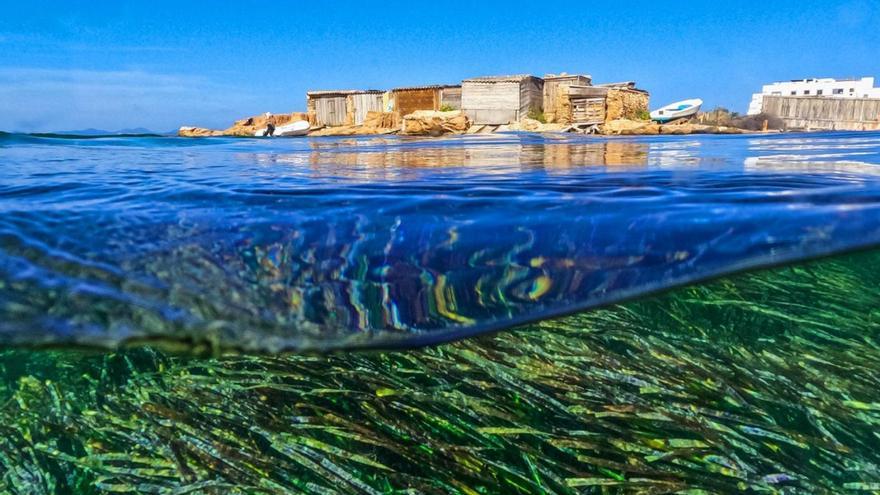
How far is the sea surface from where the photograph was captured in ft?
7.35

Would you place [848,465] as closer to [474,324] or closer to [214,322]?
[474,324]

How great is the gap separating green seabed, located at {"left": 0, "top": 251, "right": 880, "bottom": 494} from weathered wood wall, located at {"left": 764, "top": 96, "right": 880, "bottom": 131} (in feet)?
128

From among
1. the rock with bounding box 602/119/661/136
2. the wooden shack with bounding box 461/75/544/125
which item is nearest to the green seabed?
the rock with bounding box 602/119/661/136

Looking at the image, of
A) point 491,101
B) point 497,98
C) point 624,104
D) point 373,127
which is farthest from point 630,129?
point 373,127

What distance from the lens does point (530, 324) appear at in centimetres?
278

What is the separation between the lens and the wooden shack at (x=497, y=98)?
33656 mm

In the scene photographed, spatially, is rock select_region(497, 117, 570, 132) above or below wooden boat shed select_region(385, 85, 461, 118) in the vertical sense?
below

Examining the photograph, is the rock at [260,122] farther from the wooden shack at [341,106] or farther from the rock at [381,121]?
the rock at [381,121]

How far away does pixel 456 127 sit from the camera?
26.1m

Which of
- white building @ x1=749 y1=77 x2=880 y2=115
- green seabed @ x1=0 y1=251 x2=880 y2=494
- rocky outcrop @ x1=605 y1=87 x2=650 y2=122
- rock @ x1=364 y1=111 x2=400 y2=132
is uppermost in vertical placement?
white building @ x1=749 y1=77 x2=880 y2=115

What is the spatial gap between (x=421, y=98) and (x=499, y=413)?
36985 millimetres

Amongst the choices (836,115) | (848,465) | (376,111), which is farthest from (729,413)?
(836,115)

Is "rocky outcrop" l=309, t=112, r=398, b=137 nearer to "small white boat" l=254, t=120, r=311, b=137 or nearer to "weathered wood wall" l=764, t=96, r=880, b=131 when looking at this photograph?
"small white boat" l=254, t=120, r=311, b=137

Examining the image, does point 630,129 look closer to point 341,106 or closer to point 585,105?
point 585,105
